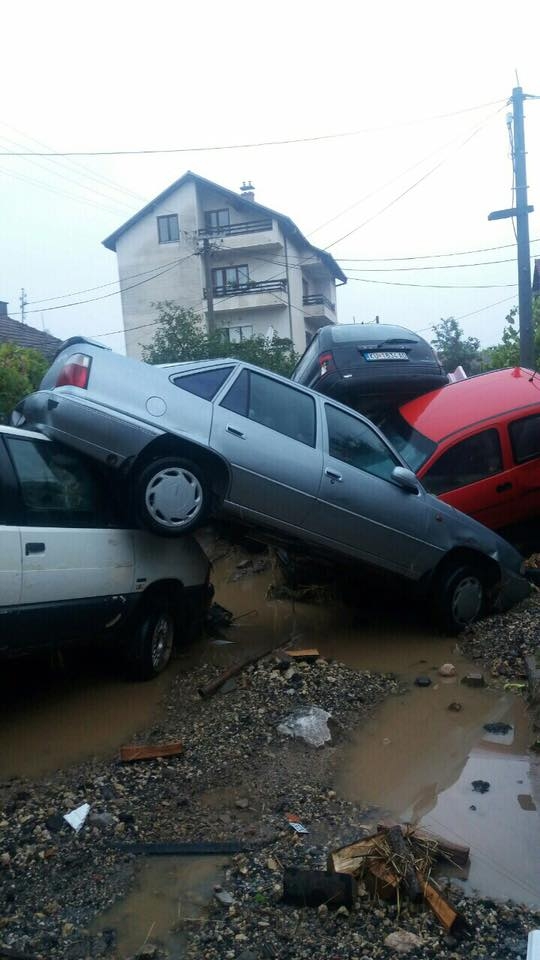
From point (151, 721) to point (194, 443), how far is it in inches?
71.4

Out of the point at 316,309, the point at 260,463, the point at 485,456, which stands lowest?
the point at 485,456

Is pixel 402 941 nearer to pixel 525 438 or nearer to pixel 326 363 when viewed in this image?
pixel 525 438

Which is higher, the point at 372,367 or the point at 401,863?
the point at 372,367

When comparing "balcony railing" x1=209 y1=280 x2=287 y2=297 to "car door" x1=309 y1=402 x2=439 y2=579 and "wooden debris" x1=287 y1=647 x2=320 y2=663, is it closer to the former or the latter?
"car door" x1=309 y1=402 x2=439 y2=579

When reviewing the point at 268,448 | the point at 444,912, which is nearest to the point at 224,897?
the point at 444,912

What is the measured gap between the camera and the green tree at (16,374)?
10055 mm

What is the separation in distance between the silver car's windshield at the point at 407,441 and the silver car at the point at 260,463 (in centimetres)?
156

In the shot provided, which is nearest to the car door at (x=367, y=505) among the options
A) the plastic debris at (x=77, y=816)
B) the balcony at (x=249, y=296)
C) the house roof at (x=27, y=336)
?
the plastic debris at (x=77, y=816)

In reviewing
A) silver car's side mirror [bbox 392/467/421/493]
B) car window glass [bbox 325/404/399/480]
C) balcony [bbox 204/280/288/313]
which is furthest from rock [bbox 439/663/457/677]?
balcony [bbox 204/280/288/313]

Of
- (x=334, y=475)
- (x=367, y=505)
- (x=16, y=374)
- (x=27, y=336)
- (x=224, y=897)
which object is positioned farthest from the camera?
(x=27, y=336)

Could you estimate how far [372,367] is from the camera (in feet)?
31.3

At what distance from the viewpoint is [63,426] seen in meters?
5.30

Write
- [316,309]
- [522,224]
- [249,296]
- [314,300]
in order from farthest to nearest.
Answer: [314,300] → [316,309] → [249,296] → [522,224]

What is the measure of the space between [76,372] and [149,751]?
245cm
